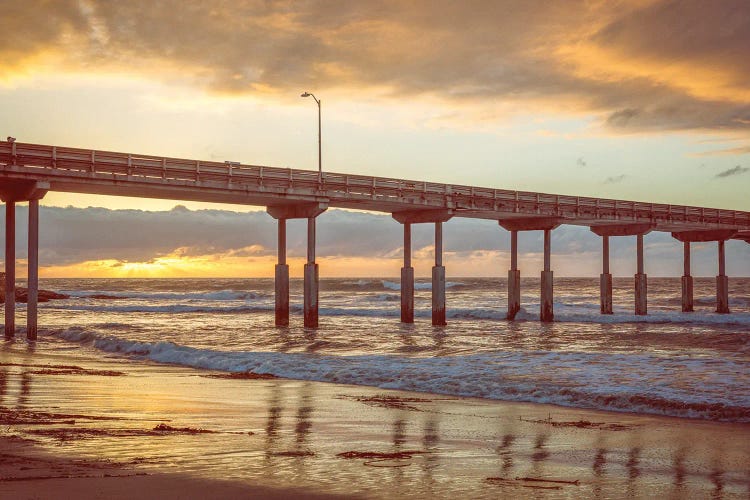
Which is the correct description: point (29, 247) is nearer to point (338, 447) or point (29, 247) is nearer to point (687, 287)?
point (338, 447)

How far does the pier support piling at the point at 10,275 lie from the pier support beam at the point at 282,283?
13148mm

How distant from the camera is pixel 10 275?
115 feet

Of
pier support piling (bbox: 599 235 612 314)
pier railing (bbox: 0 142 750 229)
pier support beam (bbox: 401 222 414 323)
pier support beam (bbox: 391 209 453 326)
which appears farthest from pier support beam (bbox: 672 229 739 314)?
pier support beam (bbox: 401 222 414 323)

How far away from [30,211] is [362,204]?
1717 centimetres

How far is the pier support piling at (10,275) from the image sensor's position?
34.9 metres

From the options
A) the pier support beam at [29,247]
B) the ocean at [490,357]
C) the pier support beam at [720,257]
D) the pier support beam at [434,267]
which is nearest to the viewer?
the ocean at [490,357]

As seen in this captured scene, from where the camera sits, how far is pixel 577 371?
21125mm

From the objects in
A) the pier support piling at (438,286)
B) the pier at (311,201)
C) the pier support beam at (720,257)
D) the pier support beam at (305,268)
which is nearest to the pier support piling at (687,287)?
the pier support beam at (720,257)

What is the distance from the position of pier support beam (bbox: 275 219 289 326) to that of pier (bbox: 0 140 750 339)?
0.05 m

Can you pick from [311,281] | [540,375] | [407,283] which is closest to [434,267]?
[407,283]

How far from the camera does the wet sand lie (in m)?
8.00

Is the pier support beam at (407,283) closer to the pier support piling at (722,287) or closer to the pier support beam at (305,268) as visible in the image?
the pier support beam at (305,268)

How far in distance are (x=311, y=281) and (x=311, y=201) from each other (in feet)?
13.9

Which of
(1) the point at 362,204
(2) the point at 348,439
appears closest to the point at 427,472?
(2) the point at 348,439
